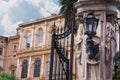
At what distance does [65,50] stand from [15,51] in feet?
146

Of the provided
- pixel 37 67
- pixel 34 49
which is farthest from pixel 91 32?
pixel 34 49

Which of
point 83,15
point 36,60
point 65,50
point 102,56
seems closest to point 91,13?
point 83,15

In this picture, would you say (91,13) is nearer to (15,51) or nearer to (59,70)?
(59,70)

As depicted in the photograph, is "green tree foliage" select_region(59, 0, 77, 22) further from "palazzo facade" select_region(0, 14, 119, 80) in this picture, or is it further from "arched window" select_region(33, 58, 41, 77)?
"arched window" select_region(33, 58, 41, 77)

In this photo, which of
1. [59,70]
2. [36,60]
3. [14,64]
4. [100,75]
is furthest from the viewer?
[14,64]

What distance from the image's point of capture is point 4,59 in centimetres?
5500

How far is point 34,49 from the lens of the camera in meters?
48.1

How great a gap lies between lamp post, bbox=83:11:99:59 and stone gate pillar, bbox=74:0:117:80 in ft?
0.45

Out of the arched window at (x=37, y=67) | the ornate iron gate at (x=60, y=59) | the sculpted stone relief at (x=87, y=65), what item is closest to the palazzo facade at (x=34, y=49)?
the arched window at (x=37, y=67)

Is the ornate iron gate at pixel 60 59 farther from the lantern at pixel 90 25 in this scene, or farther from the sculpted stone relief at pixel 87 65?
the lantern at pixel 90 25

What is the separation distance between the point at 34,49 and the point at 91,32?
39997mm

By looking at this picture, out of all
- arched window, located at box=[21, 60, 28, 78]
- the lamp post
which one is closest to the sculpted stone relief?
the lamp post

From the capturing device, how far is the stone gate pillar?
8531mm

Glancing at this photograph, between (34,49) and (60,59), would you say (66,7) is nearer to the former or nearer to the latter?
(60,59)
